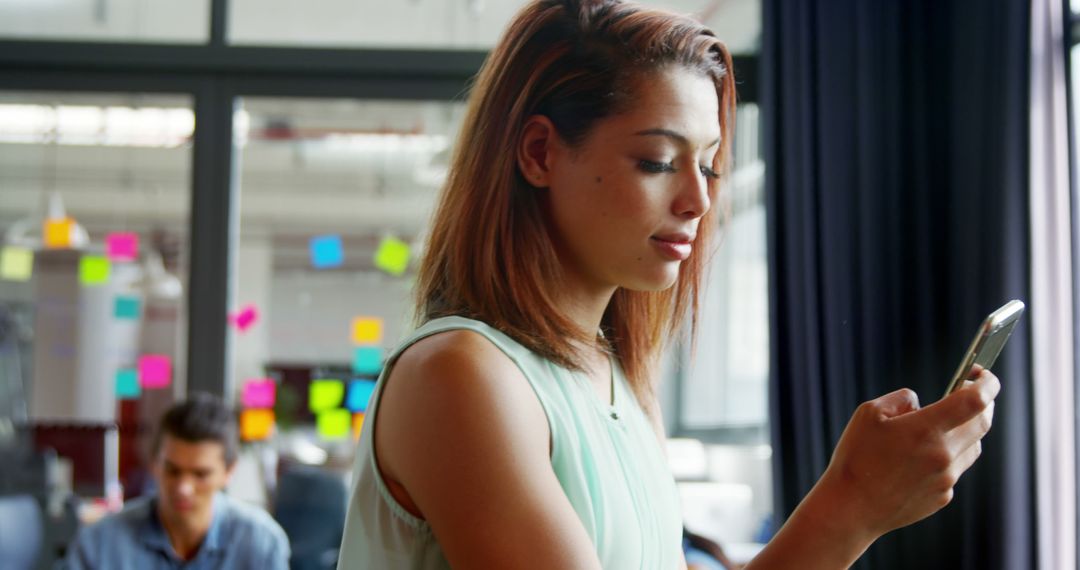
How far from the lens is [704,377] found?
159 inches

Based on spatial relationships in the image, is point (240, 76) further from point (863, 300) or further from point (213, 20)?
point (863, 300)

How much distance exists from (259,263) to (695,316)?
3.14 metres

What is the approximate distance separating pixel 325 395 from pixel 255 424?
0.25m

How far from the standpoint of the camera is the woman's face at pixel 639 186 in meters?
0.84

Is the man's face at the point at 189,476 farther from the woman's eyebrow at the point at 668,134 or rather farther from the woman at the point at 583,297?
the woman's eyebrow at the point at 668,134

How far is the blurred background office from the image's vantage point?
11.3 feet

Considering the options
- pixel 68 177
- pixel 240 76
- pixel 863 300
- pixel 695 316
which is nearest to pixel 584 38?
pixel 695 316

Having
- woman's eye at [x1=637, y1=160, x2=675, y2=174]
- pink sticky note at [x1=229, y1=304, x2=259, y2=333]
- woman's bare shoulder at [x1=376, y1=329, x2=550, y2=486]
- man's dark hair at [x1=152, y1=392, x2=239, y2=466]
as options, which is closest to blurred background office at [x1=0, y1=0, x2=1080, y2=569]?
pink sticky note at [x1=229, y1=304, x2=259, y2=333]

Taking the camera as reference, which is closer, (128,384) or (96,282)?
(128,384)

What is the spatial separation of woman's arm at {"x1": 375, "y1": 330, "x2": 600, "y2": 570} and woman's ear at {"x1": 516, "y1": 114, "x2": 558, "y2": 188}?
0.18 m

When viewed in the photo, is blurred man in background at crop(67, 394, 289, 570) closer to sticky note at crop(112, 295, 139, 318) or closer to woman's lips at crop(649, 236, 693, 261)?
sticky note at crop(112, 295, 139, 318)

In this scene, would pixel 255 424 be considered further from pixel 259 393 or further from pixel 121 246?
pixel 121 246

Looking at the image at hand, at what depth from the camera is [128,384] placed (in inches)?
153

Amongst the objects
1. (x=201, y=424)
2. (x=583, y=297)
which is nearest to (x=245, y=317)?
(x=201, y=424)
